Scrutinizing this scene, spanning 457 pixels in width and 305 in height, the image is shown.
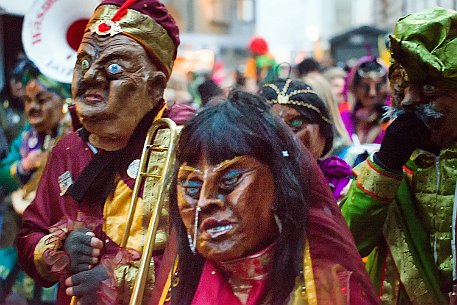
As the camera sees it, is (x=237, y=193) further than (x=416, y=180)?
No

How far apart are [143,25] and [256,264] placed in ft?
4.00

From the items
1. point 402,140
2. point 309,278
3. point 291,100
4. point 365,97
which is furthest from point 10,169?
point 309,278

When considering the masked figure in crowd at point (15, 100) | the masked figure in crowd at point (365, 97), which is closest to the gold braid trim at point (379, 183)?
the masked figure in crowd at point (15, 100)

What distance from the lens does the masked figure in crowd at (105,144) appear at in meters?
3.49

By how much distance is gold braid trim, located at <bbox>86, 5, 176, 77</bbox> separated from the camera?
12.1ft

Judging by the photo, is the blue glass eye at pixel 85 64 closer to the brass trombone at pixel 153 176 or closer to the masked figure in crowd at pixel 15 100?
the brass trombone at pixel 153 176

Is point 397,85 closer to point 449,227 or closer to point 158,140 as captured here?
point 449,227

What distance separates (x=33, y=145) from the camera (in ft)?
20.5

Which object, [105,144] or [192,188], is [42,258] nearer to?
[105,144]

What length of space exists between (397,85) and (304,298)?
111cm

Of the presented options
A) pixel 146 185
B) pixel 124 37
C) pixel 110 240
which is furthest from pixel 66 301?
pixel 124 37

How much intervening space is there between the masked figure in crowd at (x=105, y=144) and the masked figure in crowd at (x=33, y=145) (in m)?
1.82

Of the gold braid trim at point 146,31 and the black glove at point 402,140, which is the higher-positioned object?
the gold braid trim at point 146,31

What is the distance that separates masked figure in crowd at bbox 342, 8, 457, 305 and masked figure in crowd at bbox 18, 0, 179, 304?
2.70ft
